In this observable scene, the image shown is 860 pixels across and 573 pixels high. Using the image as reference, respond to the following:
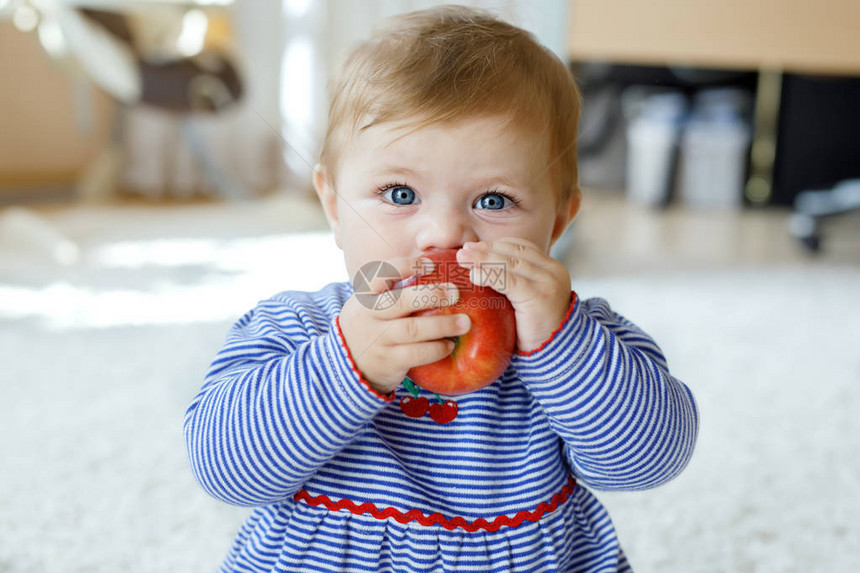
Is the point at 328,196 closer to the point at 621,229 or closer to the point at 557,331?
the point at 557,331

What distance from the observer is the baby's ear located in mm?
599

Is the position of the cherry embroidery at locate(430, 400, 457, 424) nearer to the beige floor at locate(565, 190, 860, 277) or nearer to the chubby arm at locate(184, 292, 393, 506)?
the chubby arm at locate(184, 292, 393, 506)

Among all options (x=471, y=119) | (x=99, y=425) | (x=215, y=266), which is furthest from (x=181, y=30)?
(x=471, y=119)

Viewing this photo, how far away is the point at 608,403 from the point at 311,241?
1259mm

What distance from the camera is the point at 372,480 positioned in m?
0.55

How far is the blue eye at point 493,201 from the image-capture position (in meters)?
0.53

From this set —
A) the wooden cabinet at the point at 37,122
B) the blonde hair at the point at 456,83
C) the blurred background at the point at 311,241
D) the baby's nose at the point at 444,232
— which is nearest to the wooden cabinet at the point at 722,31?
the blurred background at the point at 311,241

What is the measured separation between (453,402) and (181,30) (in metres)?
2.32

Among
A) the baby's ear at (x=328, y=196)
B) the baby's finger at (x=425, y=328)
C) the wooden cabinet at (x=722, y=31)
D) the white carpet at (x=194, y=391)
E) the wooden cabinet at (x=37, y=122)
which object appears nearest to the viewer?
the baby's finger at (x=425, y=328)

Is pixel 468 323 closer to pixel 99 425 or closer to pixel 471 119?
pixel 471 119

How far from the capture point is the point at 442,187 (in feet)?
1.71

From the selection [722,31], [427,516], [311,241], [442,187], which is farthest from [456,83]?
[311,241]

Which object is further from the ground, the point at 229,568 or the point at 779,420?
the point at 229,568

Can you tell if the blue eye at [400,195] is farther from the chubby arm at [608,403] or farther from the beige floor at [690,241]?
the beige floor at [690,241]
